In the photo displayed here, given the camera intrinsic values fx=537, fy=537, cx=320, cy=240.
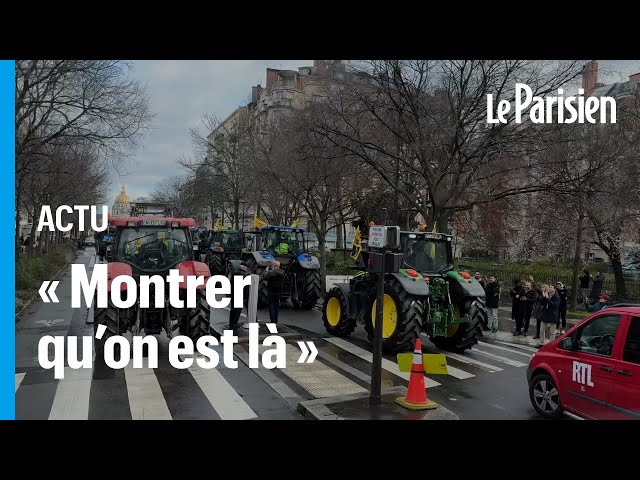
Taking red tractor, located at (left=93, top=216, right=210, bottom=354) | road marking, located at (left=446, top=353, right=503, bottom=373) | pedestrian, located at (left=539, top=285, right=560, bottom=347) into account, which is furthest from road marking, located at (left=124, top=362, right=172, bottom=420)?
pedestrian, located at (left=539, top=285, right=560, bottom=347)

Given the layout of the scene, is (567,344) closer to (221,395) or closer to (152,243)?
(221,395)

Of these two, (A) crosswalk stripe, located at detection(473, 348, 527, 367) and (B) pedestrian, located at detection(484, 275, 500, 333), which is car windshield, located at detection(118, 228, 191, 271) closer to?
(A) crosswalk stripe, located at detection(473, 348, 527, 367)

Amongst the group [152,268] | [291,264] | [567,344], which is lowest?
[567,344]

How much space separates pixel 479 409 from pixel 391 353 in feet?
11.3

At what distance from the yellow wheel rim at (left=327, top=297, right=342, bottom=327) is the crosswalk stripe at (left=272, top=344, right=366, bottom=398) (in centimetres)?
272

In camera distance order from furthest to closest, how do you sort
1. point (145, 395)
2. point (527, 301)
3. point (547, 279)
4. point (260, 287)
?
point (547, 279), point (260, 287), point (527, 301), point (145, 395)

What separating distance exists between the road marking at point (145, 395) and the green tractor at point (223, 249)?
51.4 feet

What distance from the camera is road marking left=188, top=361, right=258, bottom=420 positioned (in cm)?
728

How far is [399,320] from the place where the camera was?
10688 mm

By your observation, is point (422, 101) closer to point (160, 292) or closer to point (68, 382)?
point (160, 292)

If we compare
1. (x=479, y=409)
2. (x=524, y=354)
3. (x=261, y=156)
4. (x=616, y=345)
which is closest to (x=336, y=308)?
(x=524, y=354)

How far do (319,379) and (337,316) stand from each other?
13.2ft

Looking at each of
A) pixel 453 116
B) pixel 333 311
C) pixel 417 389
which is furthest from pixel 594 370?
pixel 453 116

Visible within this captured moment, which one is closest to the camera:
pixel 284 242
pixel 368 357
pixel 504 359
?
pixel 368 357
